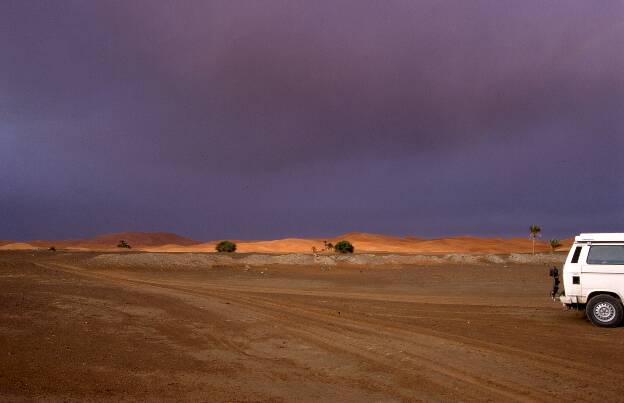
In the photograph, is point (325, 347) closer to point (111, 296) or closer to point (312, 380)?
point (312, 380)

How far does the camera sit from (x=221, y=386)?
8273 mm

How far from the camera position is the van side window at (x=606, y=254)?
1441cm

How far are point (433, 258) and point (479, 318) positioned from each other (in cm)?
3545

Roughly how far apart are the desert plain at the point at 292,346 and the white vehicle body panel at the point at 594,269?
41.3 inches

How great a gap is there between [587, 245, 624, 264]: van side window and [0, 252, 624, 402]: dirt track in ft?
6.00

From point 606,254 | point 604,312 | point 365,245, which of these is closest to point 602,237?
point 606,254

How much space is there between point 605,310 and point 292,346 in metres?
8.96

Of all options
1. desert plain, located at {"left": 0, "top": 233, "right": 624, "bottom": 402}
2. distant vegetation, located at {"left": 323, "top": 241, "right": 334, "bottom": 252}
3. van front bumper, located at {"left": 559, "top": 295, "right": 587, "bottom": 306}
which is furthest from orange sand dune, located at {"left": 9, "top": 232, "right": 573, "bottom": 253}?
van front bumper, located at {"left": 559, "top": 295, "right": 587, "bottom": 306}

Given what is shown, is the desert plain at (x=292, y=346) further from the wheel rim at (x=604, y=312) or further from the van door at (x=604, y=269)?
the van door at (x=604, y=269)

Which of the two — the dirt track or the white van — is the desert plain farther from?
the white van

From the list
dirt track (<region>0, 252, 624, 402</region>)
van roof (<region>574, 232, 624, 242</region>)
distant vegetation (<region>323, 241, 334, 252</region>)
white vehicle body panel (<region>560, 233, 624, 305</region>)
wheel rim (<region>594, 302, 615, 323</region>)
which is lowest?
dirt track (<region>0, 252, 624, 402</region>)

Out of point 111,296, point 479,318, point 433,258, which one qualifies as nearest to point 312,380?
point 479,318

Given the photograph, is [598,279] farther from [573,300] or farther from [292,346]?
[292,346]

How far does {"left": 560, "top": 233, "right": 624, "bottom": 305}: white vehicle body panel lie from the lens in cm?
1435
